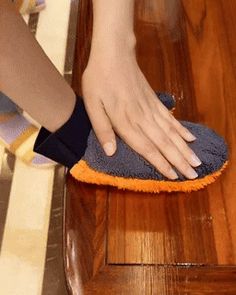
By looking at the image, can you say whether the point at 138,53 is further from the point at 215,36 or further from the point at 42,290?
the point at 42,290

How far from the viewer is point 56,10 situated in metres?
1.41

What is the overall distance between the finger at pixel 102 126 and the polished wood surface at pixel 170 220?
8cm

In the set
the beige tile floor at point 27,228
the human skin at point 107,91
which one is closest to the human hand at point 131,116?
the human skin at point 107,91

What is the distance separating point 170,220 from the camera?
0.69 m

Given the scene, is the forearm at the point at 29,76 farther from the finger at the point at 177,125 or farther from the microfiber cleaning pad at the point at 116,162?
the finger at the point at 177,125

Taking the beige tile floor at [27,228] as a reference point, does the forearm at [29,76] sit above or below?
above

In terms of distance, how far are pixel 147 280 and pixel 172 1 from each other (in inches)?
23.3

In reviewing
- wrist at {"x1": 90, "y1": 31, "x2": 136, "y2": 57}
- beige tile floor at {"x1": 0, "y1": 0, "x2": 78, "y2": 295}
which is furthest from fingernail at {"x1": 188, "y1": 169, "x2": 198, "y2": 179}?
beige tile floor at {"x1": 0, "y1": 0, "x2": 78, "y2": 295}

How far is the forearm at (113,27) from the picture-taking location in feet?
2.48

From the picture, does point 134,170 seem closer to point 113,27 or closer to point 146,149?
point 146,149

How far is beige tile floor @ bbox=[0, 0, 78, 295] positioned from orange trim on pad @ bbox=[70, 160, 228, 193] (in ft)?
1.19

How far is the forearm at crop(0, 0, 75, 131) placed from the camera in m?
0.59

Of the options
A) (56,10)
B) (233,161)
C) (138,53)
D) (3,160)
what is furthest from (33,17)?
(233,161)

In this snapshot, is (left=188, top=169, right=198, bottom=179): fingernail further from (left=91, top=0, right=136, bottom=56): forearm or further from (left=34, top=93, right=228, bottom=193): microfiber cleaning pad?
(left=91, top=0, right=136, bottom=56): forearm
